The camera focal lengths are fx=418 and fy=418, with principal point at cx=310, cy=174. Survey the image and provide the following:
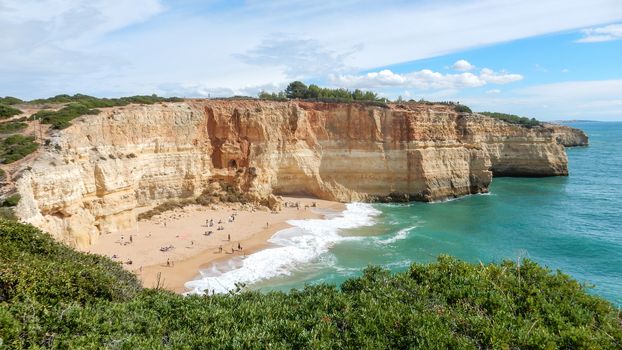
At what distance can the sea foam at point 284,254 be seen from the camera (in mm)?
24172

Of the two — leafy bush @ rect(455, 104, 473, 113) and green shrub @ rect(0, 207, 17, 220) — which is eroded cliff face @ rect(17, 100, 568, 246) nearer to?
leafy bush @ rect(455, 104, 473, 113)

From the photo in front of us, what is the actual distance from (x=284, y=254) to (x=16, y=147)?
17375 mm

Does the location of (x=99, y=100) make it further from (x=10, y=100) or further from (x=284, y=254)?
(x=284, y=254)

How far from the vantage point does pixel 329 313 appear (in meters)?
9.75

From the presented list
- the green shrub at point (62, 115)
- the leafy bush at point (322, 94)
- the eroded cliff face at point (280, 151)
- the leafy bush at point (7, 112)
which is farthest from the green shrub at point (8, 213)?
the leafy bush at point (322, 94)

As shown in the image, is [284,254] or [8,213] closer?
[8,213]

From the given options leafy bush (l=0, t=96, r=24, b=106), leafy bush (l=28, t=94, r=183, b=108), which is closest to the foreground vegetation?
leafy bush (l=28, t=94, r=183, b=108)

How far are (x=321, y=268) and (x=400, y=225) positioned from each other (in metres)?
11.8

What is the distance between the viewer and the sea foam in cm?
2417

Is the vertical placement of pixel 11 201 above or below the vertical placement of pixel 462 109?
below

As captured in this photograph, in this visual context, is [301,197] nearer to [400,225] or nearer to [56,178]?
[400,225]

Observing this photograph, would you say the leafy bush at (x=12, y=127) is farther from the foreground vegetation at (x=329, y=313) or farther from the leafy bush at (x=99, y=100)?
the foreground vegetation at (x=329, y=313)

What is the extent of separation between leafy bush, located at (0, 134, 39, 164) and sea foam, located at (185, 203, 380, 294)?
1196 centimetres

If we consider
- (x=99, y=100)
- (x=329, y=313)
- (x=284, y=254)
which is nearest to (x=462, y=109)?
(x=284, y=254)
